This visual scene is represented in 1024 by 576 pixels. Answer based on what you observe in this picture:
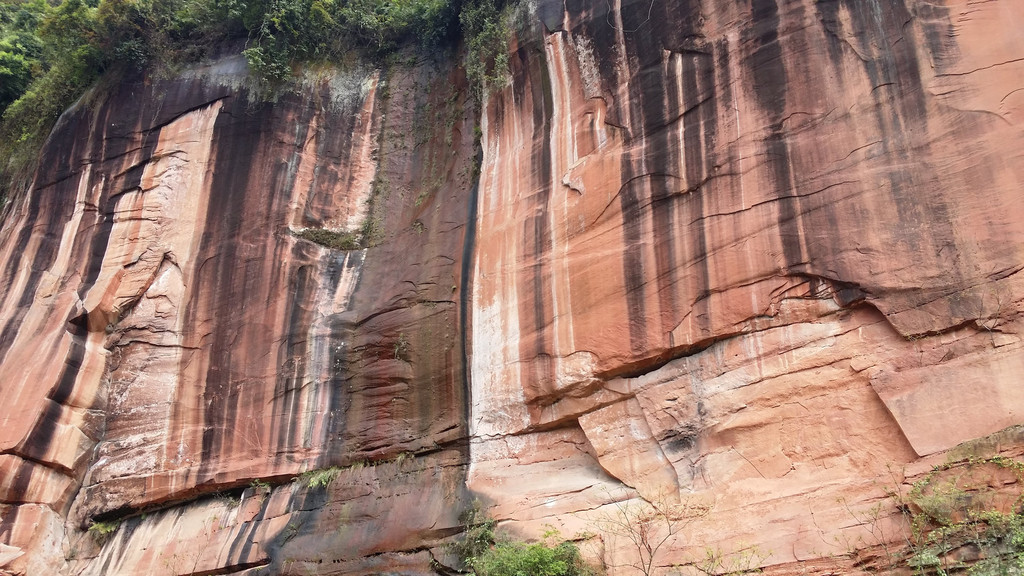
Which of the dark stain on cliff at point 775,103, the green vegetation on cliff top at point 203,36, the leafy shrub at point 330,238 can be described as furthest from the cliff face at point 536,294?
the green vegetation on cliff top at point 203,36

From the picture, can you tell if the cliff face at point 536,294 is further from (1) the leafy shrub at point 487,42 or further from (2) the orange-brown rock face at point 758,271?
(1) the leafy shrub at point 487,42

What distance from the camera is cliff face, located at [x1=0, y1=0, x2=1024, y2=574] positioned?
22.3ft

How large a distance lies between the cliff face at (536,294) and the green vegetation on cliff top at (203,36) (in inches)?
25.1

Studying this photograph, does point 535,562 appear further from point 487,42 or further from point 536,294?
point 487,42

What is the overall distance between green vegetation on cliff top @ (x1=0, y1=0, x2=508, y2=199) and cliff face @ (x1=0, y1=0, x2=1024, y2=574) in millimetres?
638

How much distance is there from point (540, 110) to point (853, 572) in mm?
7053

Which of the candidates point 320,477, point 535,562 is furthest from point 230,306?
point 535,562

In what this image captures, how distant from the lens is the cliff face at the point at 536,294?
6801 millimetres

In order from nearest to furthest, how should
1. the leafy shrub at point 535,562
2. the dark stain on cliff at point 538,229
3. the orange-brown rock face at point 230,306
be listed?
the leafy shrub at point 535,562
the dark stain on cliff at point 538,229
the orange-brown rock face at point 230,306

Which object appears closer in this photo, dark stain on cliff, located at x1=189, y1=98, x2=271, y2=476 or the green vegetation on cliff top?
dark stain on cliff, located at x1=189, y1=98, x2=271, y2=476

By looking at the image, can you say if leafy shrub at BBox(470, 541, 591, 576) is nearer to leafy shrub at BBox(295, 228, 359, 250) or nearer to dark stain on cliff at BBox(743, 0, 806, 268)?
dark stain on cliff at BBox(743, 0, 806, 268)

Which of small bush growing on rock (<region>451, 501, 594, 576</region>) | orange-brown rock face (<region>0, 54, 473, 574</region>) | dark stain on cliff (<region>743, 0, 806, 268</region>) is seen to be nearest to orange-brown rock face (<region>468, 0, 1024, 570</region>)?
dark stain on cliff (<region>743, 0, 806, 268</region>)

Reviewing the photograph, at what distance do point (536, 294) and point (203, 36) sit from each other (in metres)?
9.01

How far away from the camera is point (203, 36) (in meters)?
13.5
